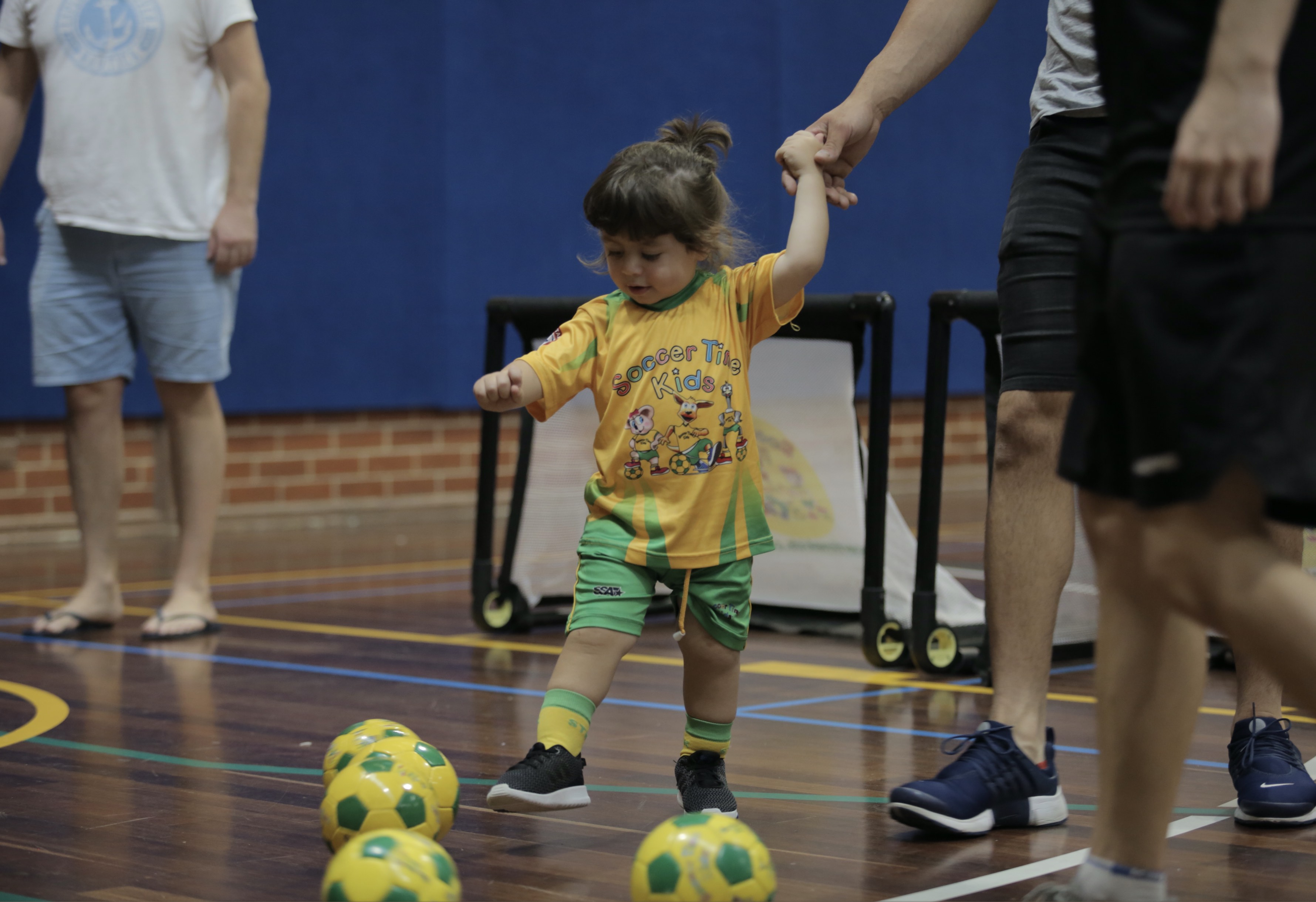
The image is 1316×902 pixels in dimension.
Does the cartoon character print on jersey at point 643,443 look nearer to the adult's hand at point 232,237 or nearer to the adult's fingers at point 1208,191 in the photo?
the adult's fingers at point 1208,191

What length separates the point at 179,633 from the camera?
4605 millimetres

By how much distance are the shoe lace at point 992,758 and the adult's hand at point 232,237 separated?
2.78 metres

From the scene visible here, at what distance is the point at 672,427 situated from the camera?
271cm

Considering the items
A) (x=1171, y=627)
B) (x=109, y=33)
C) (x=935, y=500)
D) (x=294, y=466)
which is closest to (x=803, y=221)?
(x=1171, y=627)

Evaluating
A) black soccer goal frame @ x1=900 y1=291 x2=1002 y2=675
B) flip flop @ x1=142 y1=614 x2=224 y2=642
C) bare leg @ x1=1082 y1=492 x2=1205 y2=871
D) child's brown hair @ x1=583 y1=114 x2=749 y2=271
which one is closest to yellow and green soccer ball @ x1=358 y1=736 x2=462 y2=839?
child's brown hair @ x1=583 y1=114 x2=749 y2=271

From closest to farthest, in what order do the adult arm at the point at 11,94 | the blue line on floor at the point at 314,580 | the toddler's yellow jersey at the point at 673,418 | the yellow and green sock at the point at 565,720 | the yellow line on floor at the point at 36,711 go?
the yellow and green sock at the point at 565,720 → the toddler's yellow jersey at the point at 673,418 → the yellow line on floor at the point at 36,711 → the adult arm at the point at 11,94 → the blue line on floor at the point at 314,580

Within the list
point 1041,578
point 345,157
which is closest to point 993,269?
point 345,157

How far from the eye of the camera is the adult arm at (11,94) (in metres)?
4.80

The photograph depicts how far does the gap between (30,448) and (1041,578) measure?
5785 mm

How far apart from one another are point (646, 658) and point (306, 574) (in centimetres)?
229

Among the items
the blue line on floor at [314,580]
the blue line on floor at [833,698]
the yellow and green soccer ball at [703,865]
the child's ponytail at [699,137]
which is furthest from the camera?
the blue line on floor at [314,580]

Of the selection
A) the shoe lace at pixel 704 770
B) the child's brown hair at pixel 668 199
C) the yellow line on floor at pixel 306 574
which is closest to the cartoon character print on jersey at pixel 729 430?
the child's brown hair at pixel 668 199

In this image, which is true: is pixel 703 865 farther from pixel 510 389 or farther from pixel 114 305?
pixel 114 305

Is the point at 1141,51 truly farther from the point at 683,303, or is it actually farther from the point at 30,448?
the point at 30,448
